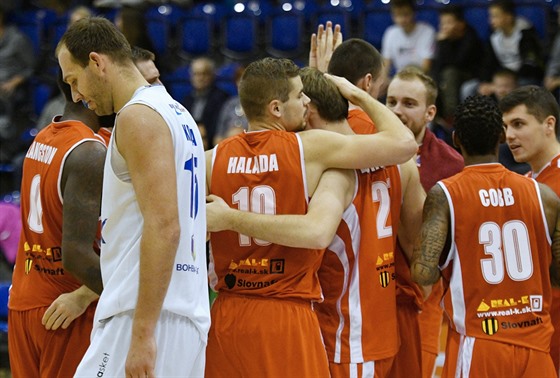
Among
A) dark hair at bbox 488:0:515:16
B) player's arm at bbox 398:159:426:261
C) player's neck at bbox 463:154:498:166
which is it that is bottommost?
player's arm at bbox 398:159:426:261

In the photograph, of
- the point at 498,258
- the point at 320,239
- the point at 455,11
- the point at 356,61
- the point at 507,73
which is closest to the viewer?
the point at 320,239

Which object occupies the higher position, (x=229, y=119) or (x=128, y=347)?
(x=229, y=119)

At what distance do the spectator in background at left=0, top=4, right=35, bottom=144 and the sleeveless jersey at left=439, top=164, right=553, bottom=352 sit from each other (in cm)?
949

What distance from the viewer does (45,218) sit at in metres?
4.85

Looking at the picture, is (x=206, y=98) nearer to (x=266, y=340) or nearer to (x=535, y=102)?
(x=535, y=102)

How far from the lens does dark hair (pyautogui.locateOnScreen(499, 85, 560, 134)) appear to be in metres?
5.72

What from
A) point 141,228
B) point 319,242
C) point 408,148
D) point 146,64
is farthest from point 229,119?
point 141,228

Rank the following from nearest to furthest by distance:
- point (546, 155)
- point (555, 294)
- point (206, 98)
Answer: point (555, 294), point (546, 155), point (206, 98)

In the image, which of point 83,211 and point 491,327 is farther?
point 491,327

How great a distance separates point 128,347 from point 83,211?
1055 millimetres

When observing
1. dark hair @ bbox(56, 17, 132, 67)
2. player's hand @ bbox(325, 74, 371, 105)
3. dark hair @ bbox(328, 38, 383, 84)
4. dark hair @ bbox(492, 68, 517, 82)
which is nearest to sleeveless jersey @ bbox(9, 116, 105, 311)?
dark hair @ bbox(56, 17, 132, 67)

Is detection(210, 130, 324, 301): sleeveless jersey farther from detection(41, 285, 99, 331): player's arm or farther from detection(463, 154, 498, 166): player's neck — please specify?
detection(463, 154, 498, 166): player's neck

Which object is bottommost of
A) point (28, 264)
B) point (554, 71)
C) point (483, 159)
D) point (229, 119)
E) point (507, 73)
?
point (28, 264)

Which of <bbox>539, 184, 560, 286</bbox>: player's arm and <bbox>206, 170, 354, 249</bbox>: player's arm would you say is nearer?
<bbox>206, 170, 354, 249</bbox>: player's arm
